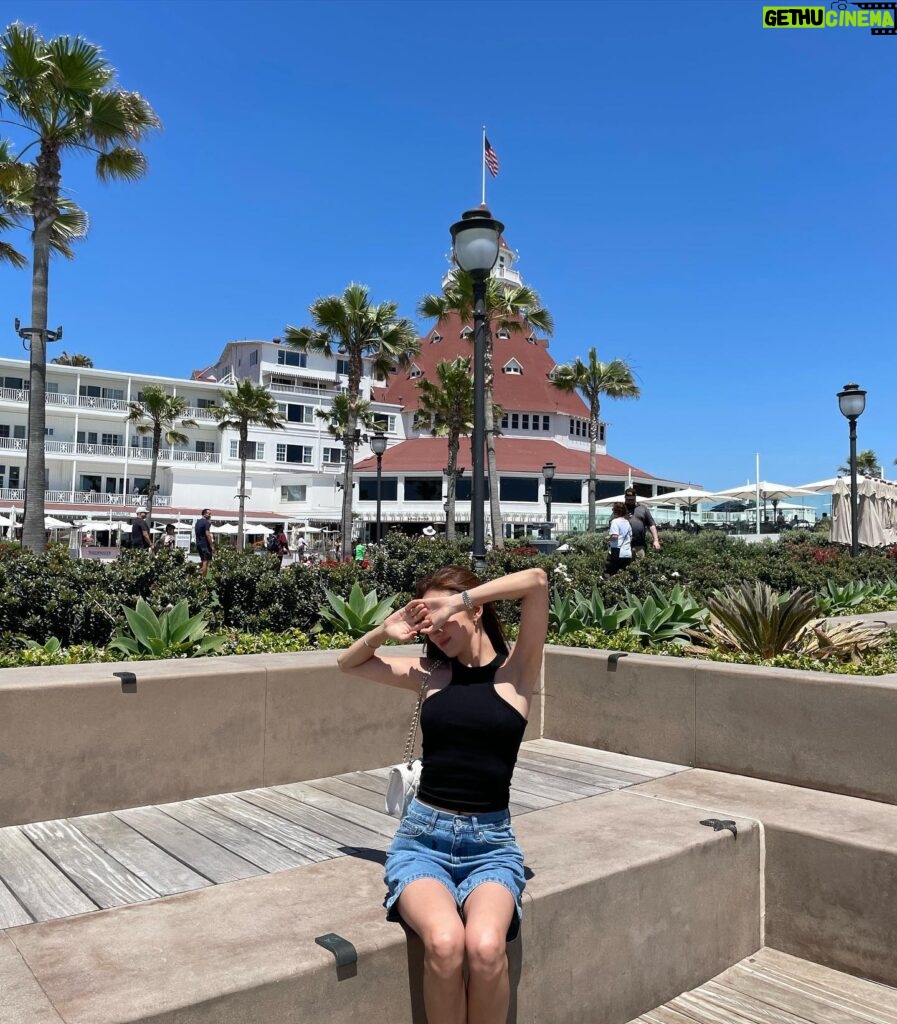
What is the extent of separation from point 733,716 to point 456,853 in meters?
2.80

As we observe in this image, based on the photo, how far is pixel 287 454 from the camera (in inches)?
2470

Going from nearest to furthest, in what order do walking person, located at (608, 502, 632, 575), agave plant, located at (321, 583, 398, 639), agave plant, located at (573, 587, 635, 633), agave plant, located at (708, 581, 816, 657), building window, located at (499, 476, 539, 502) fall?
agave plant, located at (708, 581, 816, 657) < agave plant, located at (321, 583, 398, 639) < agave plant, located at (573, 587, 635, 633) < walking person, located at (608, 502, 632, 575) < building window, located at (499, 476, 539, 502)

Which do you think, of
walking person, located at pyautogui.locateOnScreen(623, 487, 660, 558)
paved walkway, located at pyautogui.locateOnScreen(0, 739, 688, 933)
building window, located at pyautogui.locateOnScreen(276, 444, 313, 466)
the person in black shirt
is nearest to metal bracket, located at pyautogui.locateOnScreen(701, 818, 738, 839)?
paved walkway, located at pyautogui.locateOnScreen(0, 739, 688, 933)

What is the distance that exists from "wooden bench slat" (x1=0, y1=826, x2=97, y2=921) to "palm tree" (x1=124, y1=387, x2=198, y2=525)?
45.5m

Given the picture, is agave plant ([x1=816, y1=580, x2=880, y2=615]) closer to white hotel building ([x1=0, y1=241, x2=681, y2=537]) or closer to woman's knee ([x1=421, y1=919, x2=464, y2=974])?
woman's knee ([x1=421, y1=919, x2=464, y2=974])

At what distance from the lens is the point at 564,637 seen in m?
6.55

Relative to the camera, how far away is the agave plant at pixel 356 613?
633 centimetres

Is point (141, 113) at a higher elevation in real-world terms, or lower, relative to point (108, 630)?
higher

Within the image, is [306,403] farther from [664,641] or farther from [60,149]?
[664,641]

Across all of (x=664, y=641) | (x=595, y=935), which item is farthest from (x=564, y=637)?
(x=595, y=935)

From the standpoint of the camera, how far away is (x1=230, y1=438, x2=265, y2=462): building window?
59.3 m

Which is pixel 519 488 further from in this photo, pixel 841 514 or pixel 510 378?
pixel 841 514

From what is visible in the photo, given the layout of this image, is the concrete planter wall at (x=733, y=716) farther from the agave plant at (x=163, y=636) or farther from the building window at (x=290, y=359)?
the building window at (x=290, y=359)

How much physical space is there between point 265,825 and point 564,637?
3.01 meters
